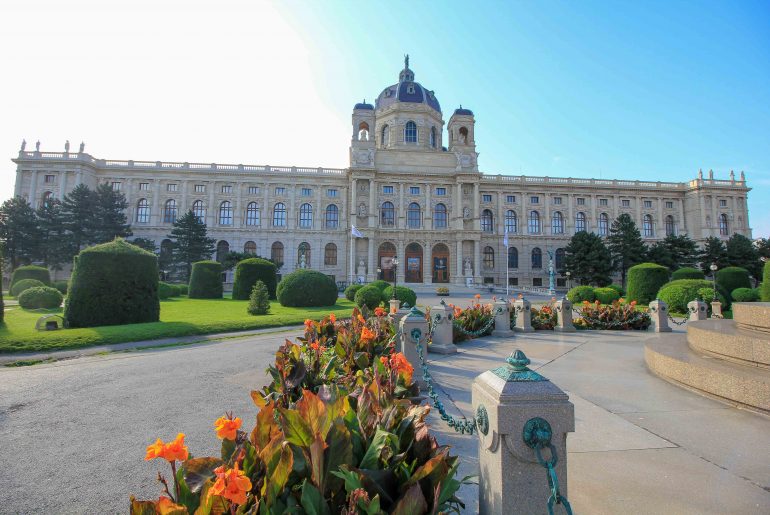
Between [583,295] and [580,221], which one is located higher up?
[580,221]

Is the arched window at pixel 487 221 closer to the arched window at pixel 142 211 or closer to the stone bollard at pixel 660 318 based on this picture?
the stone bollard at pixel 660 318

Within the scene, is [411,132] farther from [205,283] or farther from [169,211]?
[205,283]

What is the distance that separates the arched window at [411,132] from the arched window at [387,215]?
10245mm

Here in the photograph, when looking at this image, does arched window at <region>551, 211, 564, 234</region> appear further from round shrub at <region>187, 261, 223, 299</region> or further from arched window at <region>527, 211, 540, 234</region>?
round shrub at <region>187, 261, 223, 299</region>

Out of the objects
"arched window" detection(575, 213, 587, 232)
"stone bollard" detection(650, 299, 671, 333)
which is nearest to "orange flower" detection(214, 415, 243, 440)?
"stone bollard" detection(650, 299, 671, 333)

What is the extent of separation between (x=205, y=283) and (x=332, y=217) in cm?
2333

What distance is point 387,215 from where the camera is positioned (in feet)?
156

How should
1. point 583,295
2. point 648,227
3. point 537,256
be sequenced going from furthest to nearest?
point 648,227
point 537,256
point 583,295

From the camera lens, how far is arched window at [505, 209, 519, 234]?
167 feet

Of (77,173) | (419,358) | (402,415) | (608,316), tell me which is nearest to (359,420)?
(402,415)

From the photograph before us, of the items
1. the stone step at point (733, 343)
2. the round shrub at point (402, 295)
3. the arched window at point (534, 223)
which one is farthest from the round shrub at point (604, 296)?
the arched window at point (534, 223)

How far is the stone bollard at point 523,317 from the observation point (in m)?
12.6

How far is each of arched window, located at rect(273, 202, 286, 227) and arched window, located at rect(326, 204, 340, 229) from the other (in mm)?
5680

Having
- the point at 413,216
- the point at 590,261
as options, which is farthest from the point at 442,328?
the point at 413,216
